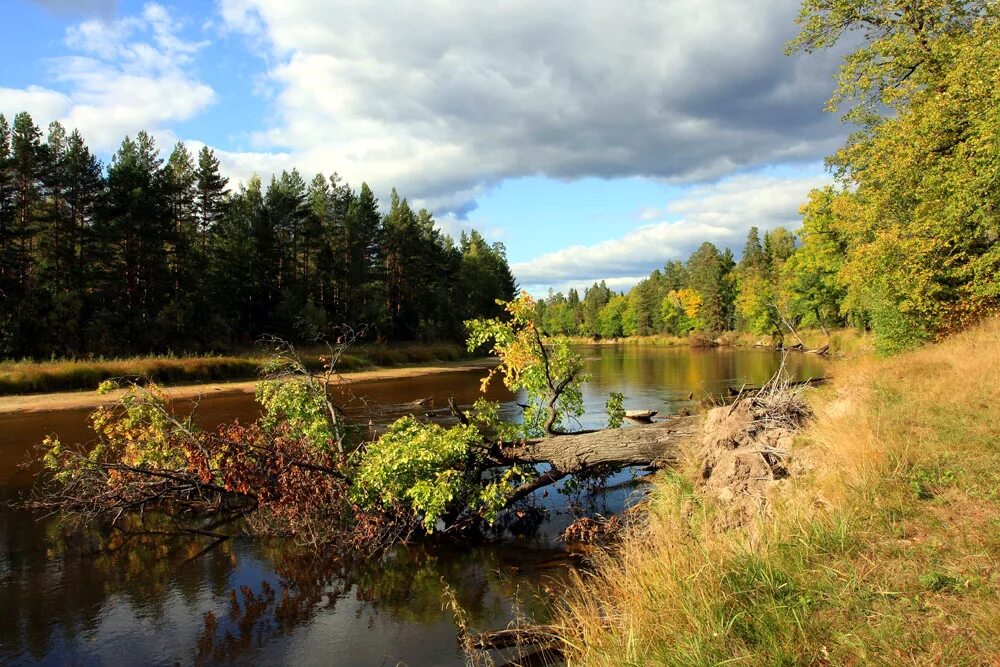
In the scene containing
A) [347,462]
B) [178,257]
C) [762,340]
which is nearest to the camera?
[347,462]

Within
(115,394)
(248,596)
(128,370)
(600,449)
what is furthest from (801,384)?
(128,370)

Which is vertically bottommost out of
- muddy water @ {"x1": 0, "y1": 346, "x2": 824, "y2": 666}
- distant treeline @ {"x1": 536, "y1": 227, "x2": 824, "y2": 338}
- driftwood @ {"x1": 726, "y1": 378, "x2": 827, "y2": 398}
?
muddy water @ {"x1": 0, "y1": 346, "x2": 824, "y2": 666}

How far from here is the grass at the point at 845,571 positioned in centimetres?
367

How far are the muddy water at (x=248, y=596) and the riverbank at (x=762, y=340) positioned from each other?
12.8 metres

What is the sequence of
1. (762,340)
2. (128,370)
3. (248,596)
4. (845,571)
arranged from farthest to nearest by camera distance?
(762,340)
(128,370)
(248,596)
(845,571)

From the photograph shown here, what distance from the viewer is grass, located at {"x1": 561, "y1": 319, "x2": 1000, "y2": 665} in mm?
3668

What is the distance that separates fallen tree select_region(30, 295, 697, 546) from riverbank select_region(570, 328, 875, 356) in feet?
32.6

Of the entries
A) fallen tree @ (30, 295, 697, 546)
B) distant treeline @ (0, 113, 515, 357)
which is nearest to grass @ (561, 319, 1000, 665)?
fallen tree @ (30, 295, 697, 546)

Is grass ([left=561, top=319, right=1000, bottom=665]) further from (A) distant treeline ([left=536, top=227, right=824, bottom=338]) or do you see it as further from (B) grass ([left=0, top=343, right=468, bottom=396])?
(B) grass ([left=0, top=343, right=468, bottom=396])

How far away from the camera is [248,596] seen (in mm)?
7902

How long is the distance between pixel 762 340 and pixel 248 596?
76.8 meters

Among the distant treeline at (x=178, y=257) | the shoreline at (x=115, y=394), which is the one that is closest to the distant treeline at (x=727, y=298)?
the shoreline at (x=115, y=394)

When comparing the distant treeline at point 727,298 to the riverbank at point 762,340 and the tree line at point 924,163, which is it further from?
the tree line at point 924,163

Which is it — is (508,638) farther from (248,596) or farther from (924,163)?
(924,163)
